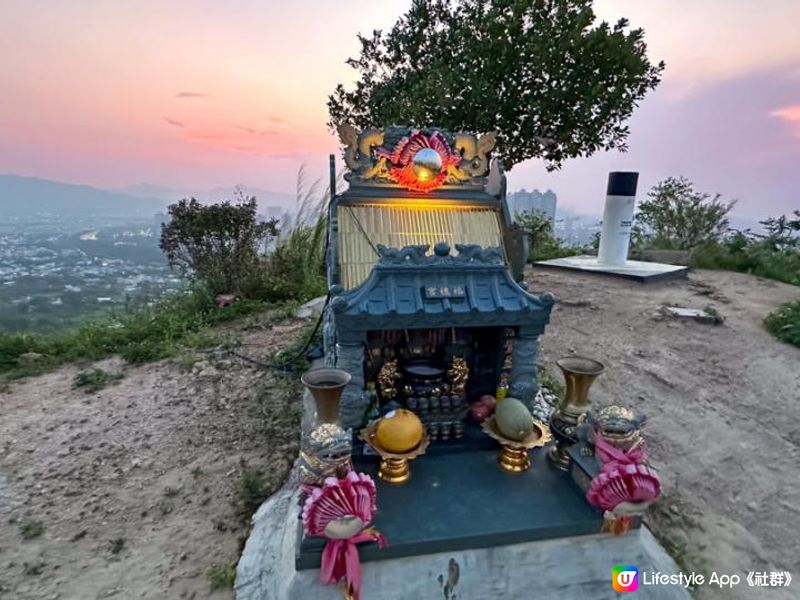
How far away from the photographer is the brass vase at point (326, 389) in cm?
308

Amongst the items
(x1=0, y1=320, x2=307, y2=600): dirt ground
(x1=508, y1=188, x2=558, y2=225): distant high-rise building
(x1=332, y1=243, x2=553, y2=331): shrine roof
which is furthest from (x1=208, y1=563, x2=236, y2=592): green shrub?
(x1=508, y1=188, x2=558, y2=225): distant high-rise building

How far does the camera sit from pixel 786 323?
7398 millimetres

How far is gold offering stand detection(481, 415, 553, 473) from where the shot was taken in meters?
A: 3.40

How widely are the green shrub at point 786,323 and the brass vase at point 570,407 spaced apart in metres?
5.86

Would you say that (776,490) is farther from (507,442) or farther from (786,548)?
(507,442)

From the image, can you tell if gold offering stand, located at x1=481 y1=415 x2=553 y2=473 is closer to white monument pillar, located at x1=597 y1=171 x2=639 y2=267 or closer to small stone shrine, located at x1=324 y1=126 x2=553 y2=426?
small stone shrine, located at x1=324 y1=126 x2=553 y2=426

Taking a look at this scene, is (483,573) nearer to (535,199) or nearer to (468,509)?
(468,509)

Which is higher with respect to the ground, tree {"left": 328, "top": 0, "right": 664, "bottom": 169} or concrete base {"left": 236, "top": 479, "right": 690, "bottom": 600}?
tree {"left": 328, "top": 0, "right": 664, "bottom": 169}

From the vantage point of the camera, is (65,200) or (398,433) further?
(65,200)

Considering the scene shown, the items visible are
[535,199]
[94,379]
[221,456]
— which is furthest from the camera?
[535,199]

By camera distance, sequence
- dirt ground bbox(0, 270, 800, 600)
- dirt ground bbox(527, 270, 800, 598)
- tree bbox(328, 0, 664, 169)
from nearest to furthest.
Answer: dirt ground bbox(0, 270, 800, 600) → dirt ground bbox(527, 270, 800, 598) → tree bbox(328, 0, 664, 169)

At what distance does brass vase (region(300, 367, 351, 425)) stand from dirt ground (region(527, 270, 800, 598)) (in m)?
2.80

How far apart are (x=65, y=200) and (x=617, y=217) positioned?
50.1m

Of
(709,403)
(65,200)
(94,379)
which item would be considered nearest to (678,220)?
(709,403)
